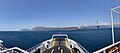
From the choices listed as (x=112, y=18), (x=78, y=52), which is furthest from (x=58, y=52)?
(x=112, y=18)

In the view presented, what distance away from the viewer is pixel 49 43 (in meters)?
24.8

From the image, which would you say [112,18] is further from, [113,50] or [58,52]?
[58,52]

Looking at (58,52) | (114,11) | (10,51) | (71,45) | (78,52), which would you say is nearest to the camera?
(10,51)

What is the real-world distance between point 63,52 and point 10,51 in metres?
6.86

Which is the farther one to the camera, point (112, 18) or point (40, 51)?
point (40, 51)


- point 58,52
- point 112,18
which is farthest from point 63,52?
point 112,18

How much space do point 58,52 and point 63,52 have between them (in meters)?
0.54

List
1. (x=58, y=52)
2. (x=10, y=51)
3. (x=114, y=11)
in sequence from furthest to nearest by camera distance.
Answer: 1. (x=58, y=52)
2. (x=114, y=11)
3. (x=10, y=51)

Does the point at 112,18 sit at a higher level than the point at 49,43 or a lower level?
higher

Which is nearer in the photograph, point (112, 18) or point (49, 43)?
point (112, 18)

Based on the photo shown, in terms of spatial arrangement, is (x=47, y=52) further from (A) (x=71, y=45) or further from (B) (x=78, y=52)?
(A) (x=71, y=45)

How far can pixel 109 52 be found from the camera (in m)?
12.1

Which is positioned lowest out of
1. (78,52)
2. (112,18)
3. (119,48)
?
(78,52)

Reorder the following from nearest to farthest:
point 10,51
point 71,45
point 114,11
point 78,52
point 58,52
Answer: point 10,51
point 114,11
point 58,52
point 78,52
point 71,45
